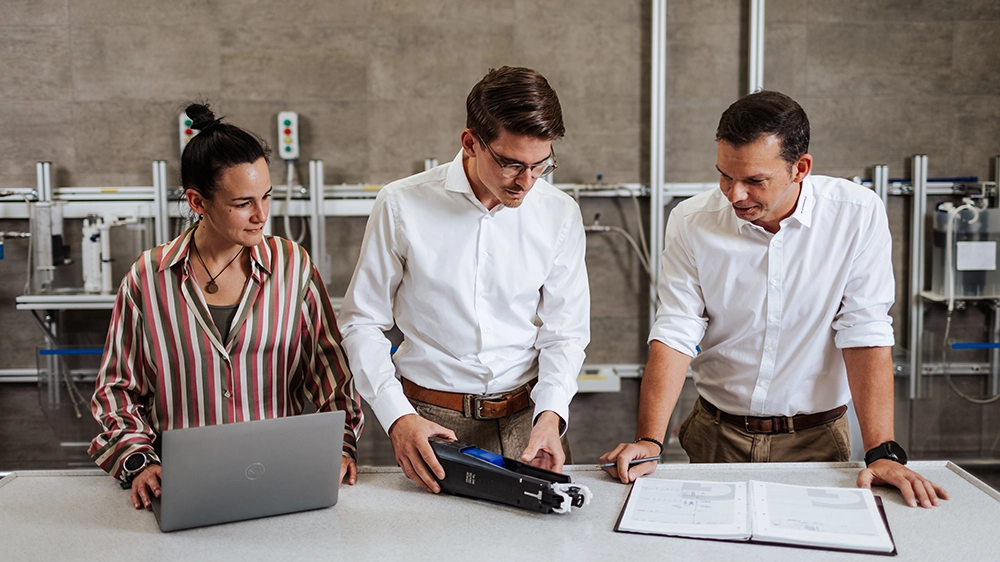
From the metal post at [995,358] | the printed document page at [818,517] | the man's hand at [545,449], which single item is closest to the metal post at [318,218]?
the man's hand at [545,449]

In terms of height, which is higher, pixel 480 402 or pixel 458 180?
pixel 458 180

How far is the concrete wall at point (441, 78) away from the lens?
3619mm

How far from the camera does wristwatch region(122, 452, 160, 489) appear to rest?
160cm

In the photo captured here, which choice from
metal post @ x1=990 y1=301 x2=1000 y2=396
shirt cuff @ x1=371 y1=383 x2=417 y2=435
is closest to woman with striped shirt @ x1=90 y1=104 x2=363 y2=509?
shirt cuff @ x1=371 y1=383 x2=417 y2=435

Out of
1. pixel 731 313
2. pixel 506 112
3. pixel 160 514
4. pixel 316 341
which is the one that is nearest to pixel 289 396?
pixel 316 341

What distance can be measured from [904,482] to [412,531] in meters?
0.95

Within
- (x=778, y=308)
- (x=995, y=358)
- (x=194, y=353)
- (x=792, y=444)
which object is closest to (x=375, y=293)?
A: (x=194, y=353)

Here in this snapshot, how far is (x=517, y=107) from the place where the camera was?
5.24 ft

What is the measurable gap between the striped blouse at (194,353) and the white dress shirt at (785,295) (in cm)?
86

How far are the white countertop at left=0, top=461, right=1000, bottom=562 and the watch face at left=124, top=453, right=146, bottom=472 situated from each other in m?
0.05

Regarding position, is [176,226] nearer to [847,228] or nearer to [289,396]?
[289,396]

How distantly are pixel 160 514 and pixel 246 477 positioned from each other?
19 cm

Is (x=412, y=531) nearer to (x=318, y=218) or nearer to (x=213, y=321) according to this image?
(x=213, y=321)

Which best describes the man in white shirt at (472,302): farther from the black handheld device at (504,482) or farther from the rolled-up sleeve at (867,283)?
the rolled-up sleeve at (867,283)
